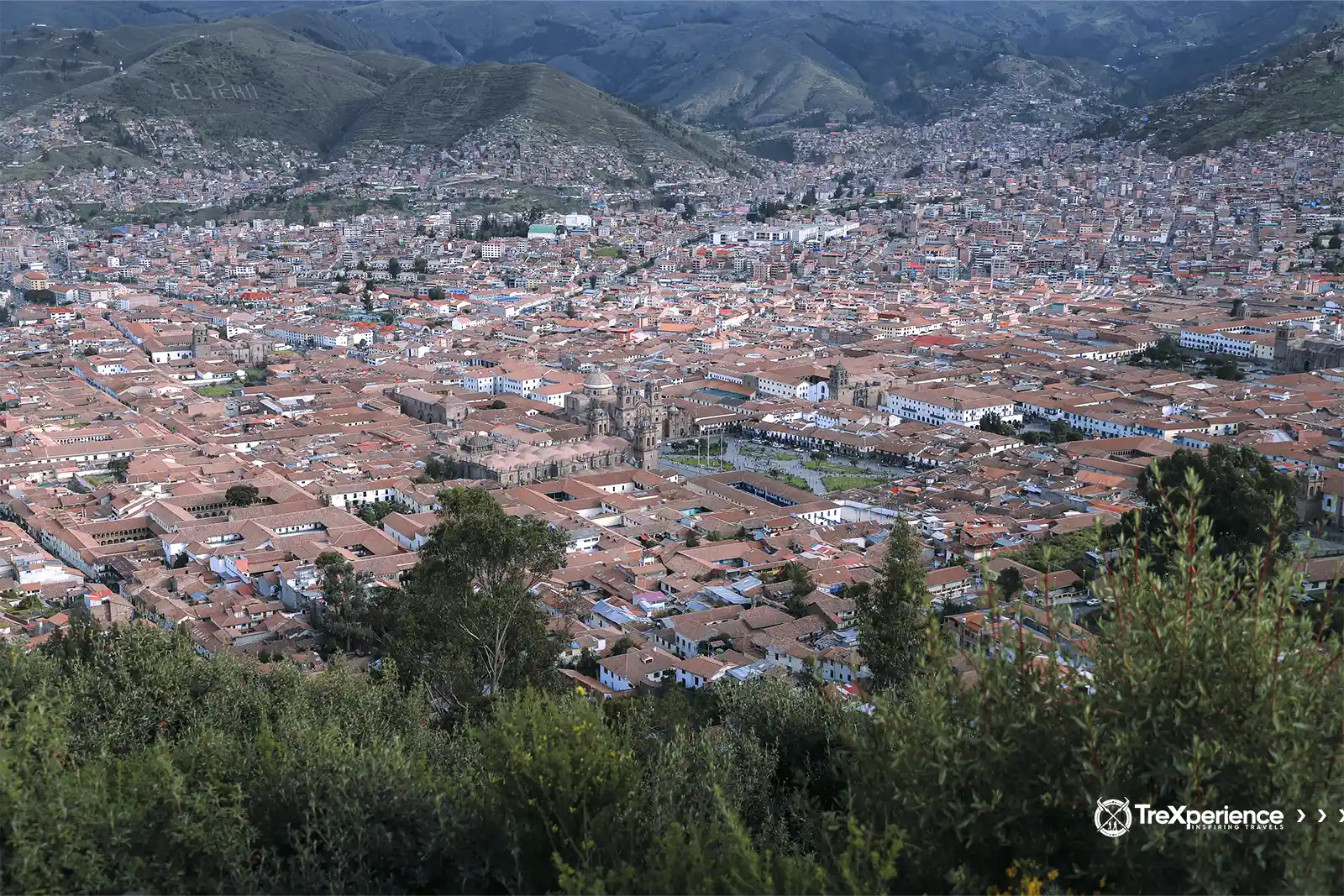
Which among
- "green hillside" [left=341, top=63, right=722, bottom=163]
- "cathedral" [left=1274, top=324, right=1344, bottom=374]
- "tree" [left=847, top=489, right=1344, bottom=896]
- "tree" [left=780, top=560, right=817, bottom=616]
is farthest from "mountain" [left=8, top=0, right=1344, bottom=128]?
"tree" [left=847, top=489, right=1344, bottom=896]

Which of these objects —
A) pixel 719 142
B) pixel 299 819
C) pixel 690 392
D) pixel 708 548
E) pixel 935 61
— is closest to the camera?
pixel 299 819

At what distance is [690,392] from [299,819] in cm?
2171

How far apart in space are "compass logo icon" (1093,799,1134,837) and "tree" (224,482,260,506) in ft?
51.4

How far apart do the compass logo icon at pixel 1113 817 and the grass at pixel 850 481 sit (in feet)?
53.0

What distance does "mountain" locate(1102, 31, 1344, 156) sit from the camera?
60906 millimetres

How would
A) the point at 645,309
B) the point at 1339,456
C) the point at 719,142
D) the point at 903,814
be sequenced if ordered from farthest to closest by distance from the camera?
the point at 719,142 → the point at 645,309 → the point at 1339,456 → the point at 903,814

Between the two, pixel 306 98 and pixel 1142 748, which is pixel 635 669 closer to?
pixel 1142 748

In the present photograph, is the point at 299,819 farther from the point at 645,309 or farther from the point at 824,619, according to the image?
the point at 645,309

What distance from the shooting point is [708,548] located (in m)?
15.8

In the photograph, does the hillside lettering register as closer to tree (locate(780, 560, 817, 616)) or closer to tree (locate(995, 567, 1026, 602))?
tree (locate(780, 560, 817, 616))

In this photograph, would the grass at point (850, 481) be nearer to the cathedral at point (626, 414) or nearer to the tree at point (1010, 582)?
the cathedral at point (626, 414)

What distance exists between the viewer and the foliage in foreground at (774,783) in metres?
3.63

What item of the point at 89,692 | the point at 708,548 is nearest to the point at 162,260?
the point at 708,548

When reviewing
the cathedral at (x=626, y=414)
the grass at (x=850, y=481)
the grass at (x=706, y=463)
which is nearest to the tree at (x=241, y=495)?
the cathedral at (x=626, y=414)
